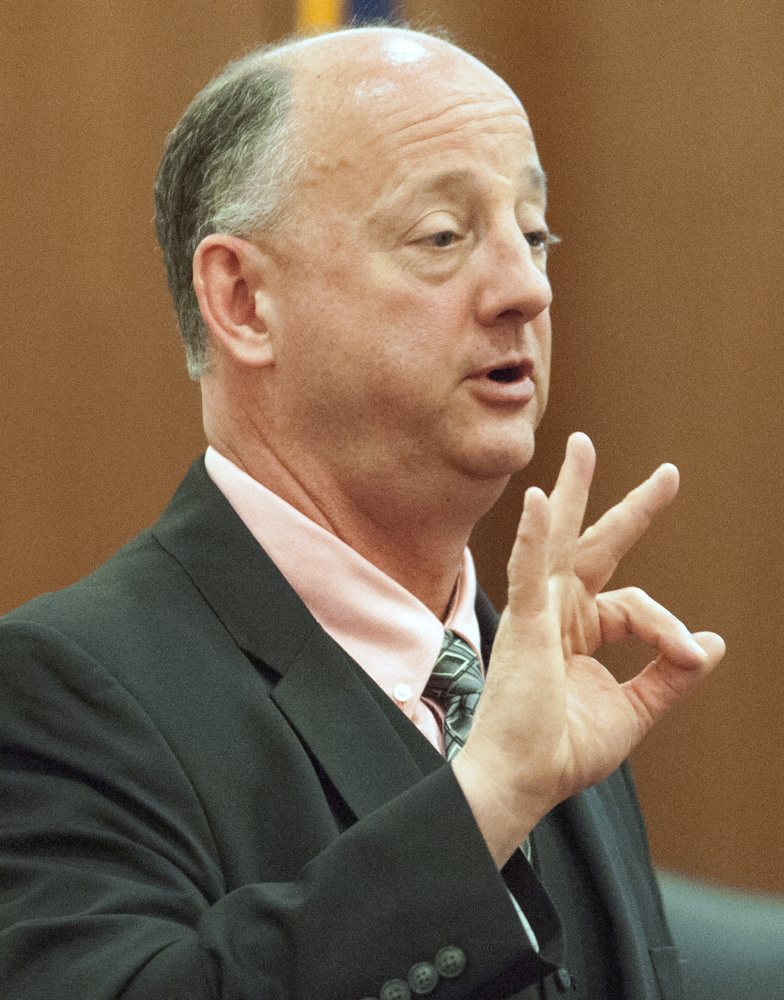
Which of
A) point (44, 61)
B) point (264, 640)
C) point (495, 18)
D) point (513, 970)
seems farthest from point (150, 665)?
point (495, 18)

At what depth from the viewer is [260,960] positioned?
1004 millimetres

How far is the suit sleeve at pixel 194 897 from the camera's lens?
1.00 m

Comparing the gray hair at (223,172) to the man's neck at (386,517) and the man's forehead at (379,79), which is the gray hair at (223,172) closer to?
the man's forehead at (379,79)

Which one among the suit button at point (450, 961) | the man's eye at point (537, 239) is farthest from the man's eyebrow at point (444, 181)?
the suit button at point (450, 961)

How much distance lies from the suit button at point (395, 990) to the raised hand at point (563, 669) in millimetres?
122

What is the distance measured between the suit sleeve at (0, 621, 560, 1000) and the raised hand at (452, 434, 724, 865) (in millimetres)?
50

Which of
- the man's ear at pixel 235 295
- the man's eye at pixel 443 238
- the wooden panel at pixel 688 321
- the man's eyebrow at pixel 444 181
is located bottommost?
the wooden panel at pixel 688 321

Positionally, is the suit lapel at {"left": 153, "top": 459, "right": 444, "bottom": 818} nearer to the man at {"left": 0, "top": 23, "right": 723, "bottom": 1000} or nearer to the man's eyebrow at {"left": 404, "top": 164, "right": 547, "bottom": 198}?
the man at {"left": 0, "top": 23, "right": 723, "bottom": 1000}

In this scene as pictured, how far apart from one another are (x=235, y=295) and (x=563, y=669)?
608 millimetres

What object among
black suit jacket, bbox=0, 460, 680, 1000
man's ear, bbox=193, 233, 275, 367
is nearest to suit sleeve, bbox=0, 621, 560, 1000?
black suit jacket, bbox=0, 460, 680, 1000

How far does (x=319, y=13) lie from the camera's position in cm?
228

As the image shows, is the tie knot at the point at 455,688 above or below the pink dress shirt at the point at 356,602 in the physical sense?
below

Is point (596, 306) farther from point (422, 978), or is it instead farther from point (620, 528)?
point (422, 978)

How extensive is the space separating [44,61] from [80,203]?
224 millimetres
